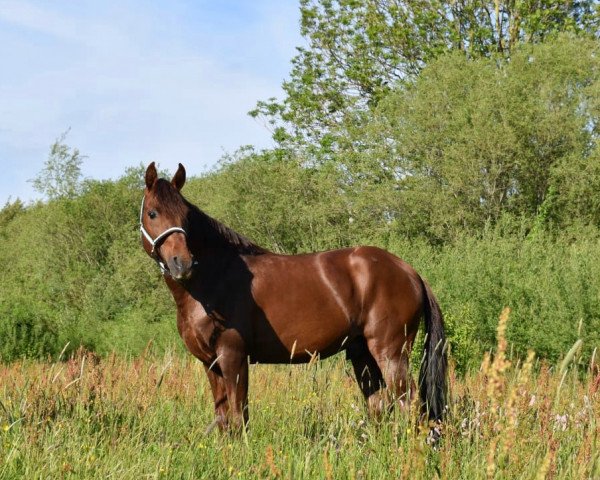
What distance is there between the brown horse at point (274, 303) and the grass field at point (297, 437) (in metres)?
0.43

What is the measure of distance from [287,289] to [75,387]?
1845 millimetres

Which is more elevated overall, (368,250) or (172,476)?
(368,250)

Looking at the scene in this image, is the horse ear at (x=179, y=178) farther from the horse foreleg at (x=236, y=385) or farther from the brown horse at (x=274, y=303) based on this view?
the horse foreleg at (x=236, y=385)

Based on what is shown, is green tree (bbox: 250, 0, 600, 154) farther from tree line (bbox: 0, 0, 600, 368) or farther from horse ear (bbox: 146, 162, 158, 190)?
horse ear (bbox: 146, 162, 158, 190)

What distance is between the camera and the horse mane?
5.49 m

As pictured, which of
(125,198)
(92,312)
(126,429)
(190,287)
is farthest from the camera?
(125,198)

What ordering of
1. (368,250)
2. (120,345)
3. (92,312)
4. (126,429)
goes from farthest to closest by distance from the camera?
1. (92,312)
2. (120,345)
3. (368,250)
4. (126,429)

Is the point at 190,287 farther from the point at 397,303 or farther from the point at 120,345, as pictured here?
the point at 120,345

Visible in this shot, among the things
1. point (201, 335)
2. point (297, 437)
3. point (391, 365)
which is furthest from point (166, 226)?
point (391, 365)

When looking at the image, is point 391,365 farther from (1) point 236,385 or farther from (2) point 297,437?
(2) point 297,437

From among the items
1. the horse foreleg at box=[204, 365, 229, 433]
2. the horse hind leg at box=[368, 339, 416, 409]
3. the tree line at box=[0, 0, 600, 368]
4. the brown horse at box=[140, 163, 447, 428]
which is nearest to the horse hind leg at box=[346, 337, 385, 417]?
the brown horse at box=[140, 163, 447, 428]

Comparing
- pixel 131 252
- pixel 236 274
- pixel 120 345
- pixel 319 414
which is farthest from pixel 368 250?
pixel 131 252

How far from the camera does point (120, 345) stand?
22.8 m

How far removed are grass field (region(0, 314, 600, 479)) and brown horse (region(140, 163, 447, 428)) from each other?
→ 0.43 m
